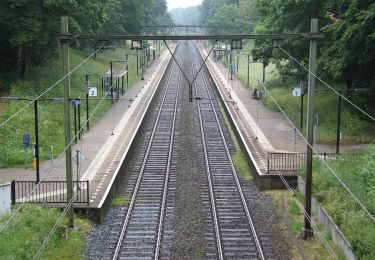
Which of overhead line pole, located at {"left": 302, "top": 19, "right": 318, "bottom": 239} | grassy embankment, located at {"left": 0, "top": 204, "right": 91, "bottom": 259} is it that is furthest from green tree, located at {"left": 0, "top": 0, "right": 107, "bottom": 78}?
overhead line pole, located at {"left": 302, "top": 19, "right": 318, "bottom": 239}

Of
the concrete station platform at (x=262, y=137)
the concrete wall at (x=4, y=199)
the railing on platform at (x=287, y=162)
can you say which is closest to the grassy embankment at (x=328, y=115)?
the concrete station platform at (x=262, y=137)

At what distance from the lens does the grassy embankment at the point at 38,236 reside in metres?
14.9

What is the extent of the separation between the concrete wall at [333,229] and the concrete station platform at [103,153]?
6.98 meters

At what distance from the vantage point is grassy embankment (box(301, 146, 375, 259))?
47.8ft

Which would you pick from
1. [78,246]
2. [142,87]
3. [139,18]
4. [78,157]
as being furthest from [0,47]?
[139,18]

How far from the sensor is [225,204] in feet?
69.8

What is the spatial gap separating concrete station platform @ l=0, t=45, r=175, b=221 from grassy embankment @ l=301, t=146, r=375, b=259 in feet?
24.0

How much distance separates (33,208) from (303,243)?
817cm

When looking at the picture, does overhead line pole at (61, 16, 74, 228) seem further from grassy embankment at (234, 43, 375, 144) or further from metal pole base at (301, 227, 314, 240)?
grassy embankment at (234, 43, 375, 144)

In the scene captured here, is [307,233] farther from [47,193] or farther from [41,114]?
[41,114]

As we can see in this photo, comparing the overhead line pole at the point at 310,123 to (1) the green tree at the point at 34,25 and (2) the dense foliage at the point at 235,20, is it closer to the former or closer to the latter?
(1) the green tree at the point at 34,25

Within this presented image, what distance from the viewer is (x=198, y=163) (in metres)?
27.5

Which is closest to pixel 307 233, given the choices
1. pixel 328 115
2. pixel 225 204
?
pixel 225 204

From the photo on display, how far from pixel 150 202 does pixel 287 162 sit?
675 centimetres
